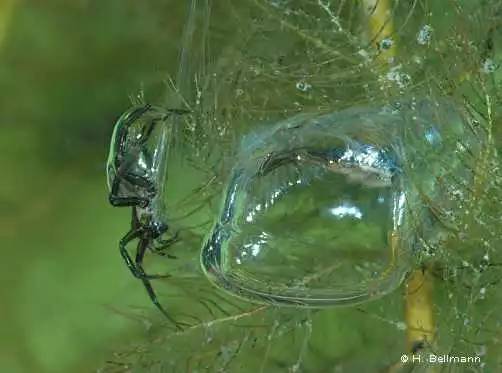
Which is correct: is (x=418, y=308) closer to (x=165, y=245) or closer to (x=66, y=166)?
(x=165, y=245)

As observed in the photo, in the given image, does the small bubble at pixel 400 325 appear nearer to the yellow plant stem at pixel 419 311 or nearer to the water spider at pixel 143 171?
the yellow plant stem at pixel 419 311

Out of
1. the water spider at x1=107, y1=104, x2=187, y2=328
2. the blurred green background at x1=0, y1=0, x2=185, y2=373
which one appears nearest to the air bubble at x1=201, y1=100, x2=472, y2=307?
the water spider at x1=107, y1=104, x2=187, y2=328

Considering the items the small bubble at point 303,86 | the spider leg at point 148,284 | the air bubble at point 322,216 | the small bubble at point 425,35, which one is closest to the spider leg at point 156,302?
the spider leg at point 148,284

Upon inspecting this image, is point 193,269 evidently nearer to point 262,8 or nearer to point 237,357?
point 237,357

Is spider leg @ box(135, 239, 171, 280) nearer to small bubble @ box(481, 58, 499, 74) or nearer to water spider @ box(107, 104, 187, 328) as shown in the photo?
water spider @ box(107, 104, 187, 328)

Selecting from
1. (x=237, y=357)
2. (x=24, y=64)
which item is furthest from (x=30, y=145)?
(x=237, y=357)

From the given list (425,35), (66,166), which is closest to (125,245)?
(66,166)
